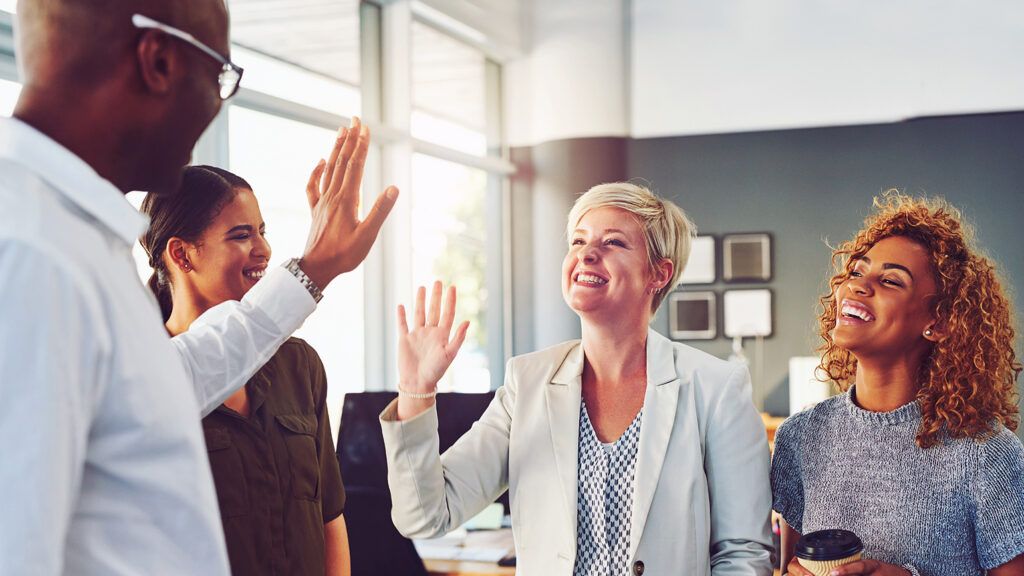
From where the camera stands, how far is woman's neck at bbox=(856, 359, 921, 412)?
6.38 feet

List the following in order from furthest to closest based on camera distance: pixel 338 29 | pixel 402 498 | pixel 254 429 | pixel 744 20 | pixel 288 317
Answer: pixel 744 20, pixel 338 29, pixel 402 498, pixel 254 429, pixel 288 317

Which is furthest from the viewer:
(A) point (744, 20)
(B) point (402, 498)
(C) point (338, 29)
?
(A) point (744, 20)

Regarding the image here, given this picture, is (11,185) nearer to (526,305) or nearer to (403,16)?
(403,16)

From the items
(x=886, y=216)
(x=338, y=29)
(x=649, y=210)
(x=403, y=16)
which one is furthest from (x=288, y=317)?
(x=403, y=16)

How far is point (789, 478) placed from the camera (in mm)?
2006

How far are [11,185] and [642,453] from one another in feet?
4.51

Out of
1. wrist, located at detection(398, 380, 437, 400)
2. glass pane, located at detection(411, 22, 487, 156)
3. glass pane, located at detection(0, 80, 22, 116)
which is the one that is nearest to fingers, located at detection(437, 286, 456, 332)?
wrist, located at detection(398, 380, 437, 400)

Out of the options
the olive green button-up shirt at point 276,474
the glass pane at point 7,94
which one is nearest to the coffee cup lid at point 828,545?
the olive green button-up shirt at point 276,474

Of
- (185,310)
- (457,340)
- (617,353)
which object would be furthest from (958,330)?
(185,310)

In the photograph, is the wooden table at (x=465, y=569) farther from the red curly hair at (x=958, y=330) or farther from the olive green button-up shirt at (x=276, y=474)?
the red curly hair at (x=958, y=330)

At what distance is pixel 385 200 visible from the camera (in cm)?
135

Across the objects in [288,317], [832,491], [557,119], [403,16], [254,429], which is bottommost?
[832,491]

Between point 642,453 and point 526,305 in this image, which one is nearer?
point 642,453

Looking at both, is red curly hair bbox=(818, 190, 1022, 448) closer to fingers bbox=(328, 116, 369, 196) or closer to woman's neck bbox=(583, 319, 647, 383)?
woman's neck bbox=(583, 319, 647, 383)
